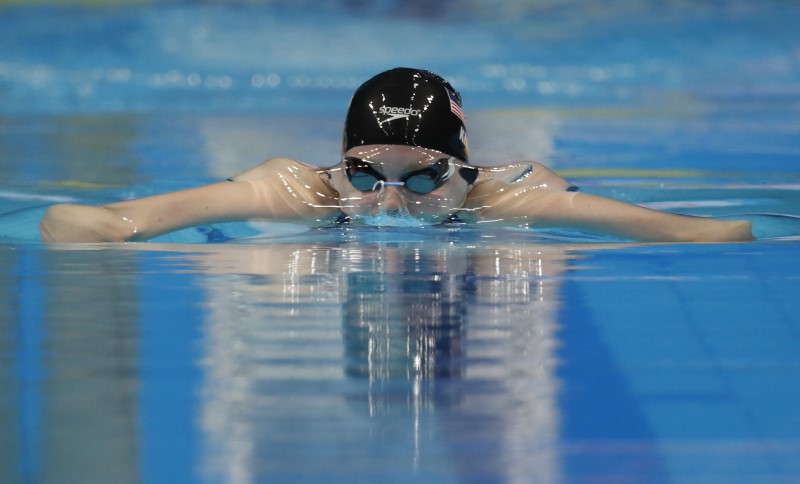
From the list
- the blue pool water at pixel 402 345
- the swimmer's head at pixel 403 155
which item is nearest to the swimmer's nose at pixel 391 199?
the swimmer's head at pixel 403 155

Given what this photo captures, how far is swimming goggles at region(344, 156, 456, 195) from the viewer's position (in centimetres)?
337

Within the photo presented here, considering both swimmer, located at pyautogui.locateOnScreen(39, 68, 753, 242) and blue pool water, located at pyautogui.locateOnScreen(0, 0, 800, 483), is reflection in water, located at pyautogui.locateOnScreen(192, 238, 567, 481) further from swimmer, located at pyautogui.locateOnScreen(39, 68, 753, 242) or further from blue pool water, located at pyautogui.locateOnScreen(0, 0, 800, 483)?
swimmer, located at pyautogui.locateOnScreen(39, 68, 753, 242)

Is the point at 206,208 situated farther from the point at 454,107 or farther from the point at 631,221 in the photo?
the point at 631,221

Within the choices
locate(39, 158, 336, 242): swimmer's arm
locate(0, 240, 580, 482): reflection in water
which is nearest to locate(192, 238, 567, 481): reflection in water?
locate(0, 240, 580, 482): reflection in water

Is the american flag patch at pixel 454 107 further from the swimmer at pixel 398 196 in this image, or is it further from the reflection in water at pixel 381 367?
the reflection in water at pixel 381 367

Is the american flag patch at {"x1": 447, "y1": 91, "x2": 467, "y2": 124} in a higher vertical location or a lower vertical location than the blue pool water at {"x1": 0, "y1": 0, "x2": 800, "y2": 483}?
higher

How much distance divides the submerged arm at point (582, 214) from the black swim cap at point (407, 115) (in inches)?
7.1

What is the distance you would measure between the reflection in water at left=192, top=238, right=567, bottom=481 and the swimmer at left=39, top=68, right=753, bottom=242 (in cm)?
58

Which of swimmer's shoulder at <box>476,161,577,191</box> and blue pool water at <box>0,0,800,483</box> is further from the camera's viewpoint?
swimmer's shoulder at <box>476,161,577,191</box>

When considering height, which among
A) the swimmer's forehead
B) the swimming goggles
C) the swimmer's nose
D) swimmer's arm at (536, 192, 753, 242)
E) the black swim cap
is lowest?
swimmer's arm at (536, 192, 753, 242)

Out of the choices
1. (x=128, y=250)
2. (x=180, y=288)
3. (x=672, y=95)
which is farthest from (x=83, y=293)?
(x=672, y=95)

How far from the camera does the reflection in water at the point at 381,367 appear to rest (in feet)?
5.26

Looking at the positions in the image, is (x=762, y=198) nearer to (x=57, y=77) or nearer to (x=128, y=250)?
(x=128, y=250)

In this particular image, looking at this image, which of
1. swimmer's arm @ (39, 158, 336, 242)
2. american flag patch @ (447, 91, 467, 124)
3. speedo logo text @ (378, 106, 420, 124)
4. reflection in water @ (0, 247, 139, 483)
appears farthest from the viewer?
american flag patch @ (447, 91, 467, 124)
